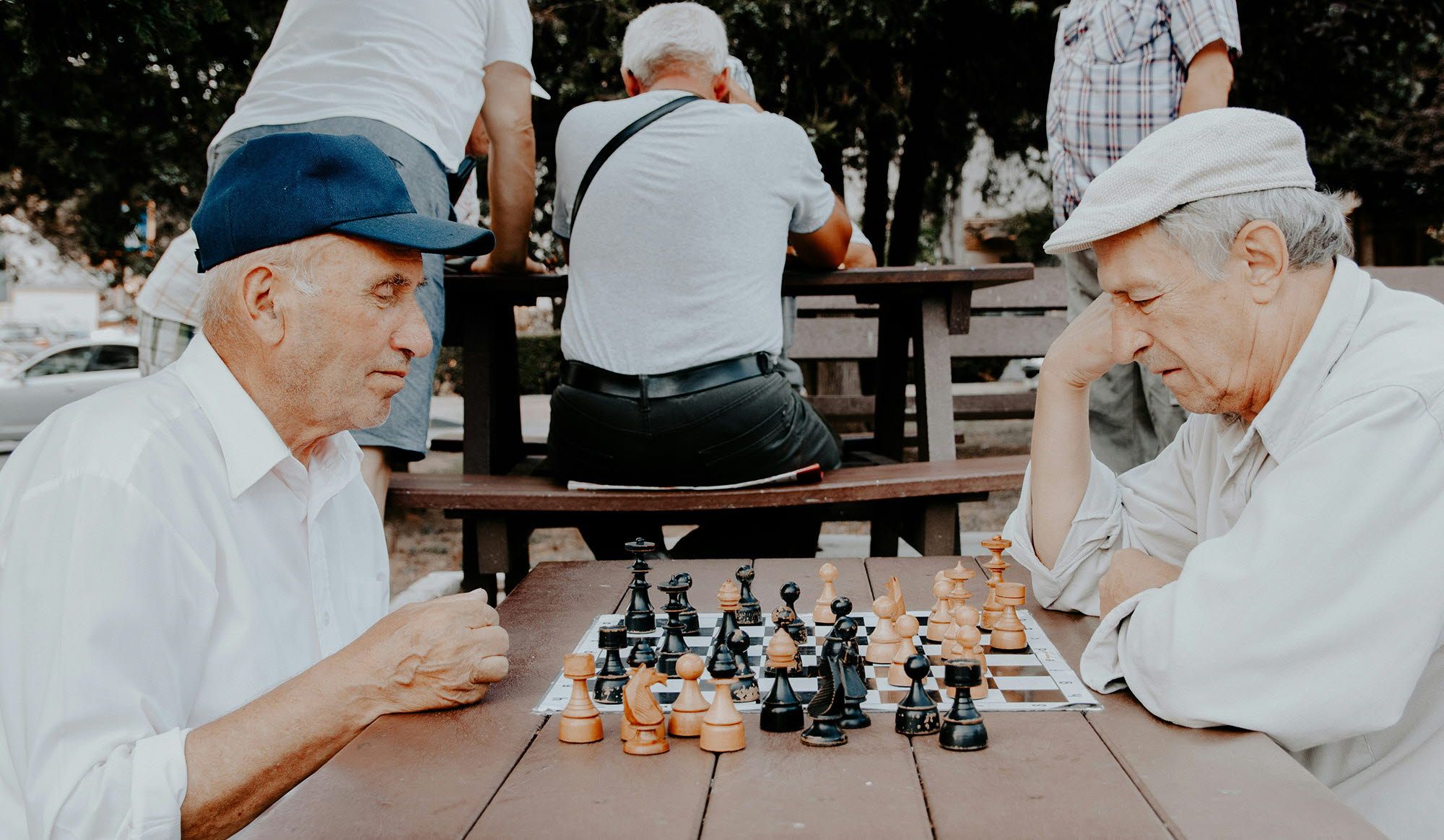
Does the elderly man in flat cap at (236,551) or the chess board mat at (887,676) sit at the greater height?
the elderly man in flat cap at (236,551)

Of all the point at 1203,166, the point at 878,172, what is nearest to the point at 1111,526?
the point at 1203,166

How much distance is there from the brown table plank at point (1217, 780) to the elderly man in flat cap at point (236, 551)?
883mm

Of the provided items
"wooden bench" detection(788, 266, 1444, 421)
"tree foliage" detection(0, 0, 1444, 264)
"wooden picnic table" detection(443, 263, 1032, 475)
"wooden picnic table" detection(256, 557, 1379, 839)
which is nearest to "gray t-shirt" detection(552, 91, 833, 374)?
"wooden picnic table" detection(443, 263, 1032, 475)

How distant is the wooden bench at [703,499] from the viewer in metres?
3.91

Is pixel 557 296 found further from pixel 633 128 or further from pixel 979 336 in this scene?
pixel 979 336

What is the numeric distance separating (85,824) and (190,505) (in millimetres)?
454

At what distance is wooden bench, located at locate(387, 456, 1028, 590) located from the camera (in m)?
3.91

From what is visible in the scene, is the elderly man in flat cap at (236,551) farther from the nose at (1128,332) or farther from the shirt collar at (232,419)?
the nose at (1128,332)

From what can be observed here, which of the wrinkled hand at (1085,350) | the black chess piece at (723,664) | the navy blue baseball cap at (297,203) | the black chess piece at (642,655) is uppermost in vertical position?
the navy blue baseball cap at (297,203)

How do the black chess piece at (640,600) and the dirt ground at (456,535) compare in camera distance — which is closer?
the black chess piece at (640,600)

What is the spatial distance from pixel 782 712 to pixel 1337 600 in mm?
736

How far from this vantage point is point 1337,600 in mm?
1638

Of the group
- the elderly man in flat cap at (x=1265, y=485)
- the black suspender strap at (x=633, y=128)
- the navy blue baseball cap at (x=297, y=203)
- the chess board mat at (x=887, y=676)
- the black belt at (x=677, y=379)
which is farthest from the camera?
the black suspender strap at (x=633, y=128)

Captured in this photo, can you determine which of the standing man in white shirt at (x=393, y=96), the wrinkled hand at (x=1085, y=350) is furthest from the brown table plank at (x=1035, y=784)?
the standing man in white shirt at (x=393, y=96)
